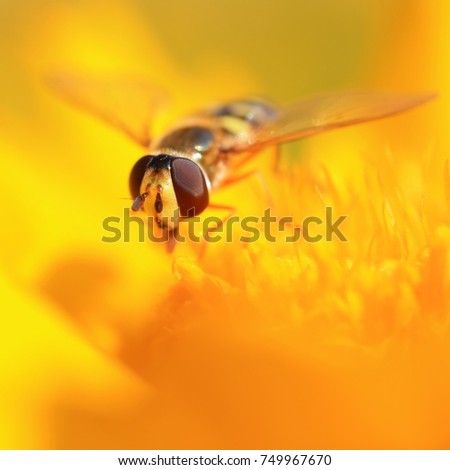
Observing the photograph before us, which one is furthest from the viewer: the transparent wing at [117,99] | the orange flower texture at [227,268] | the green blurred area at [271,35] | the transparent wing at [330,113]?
the green blurred area at [271,35]

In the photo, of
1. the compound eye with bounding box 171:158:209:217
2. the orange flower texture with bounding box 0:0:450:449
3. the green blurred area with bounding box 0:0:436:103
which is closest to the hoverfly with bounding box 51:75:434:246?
the compound eye with bounding box 171:158:209:217

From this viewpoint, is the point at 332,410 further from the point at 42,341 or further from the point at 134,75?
the point at 134,75

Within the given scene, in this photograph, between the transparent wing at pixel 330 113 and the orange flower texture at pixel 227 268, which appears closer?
the orange flower texture at pixel 227 268

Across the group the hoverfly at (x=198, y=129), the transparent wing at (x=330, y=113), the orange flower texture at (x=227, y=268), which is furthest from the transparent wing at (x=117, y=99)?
the transparent wing at (x=330, y=113)

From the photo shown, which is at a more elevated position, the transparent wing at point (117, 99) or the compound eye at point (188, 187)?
the transparent wing at point (117, 99)

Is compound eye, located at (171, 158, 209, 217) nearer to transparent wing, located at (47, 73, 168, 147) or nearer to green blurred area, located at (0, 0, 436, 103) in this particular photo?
transparent wing, located at (47, 73, 168, 147)

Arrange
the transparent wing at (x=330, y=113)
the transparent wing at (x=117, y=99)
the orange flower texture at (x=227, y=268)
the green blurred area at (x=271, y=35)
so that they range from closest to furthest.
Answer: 1. the orange flower texture at (x=227, y=268)
2. the transparent wing at (x=330, y=113)
3. the transparent wing at (x=117, y=99)
4. the green blurred area at (x=271, y=35)

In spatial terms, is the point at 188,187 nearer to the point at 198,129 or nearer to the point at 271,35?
the point at 198,129

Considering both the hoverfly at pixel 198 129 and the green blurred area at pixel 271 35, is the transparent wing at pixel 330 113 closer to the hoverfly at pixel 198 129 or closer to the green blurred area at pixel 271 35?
the hoverfly at pixel 198 129

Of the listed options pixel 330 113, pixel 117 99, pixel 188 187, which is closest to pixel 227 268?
pixel 188 187
